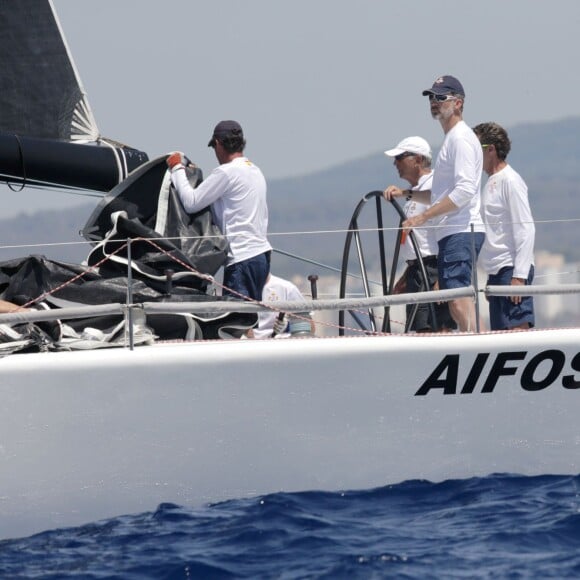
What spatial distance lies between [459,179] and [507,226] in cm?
41

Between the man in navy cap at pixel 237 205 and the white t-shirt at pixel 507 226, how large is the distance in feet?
3.45

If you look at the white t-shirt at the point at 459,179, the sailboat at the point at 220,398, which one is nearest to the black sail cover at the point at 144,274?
the sailboat at the point at 220,398

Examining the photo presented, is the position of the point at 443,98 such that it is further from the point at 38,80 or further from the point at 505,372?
the point at 38,80

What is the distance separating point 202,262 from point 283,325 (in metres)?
0.50

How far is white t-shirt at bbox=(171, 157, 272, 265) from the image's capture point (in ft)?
21.6

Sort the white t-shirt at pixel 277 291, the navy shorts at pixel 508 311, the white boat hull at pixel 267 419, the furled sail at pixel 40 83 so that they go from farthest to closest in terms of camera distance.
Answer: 1. the furled sail at pixel 40 83
2. the white t-shirt at pixel 277 291
3. the navy shorts at pixel 508 311
4. the white boat hull at pixel 267 419

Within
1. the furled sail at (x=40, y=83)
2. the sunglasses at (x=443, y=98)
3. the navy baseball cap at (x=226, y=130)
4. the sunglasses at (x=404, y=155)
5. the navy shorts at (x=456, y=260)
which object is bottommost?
the navy shorts at (x=456, y=260)

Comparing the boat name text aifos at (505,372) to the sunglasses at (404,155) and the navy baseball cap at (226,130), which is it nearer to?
the sunglasses at (404,155)

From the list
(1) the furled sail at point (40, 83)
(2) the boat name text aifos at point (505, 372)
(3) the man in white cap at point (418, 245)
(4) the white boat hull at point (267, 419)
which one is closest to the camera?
(4) the white boat hull at point (267, 419)

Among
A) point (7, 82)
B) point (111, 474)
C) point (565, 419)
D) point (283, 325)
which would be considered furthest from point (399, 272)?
point (7, 82)

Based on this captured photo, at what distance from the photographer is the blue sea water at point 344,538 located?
5.31m

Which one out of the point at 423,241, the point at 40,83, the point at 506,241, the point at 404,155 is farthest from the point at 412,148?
the point at 40,83

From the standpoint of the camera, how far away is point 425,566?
5.29 meters

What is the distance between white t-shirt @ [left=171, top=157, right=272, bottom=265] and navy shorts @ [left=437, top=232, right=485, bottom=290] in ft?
2.82
